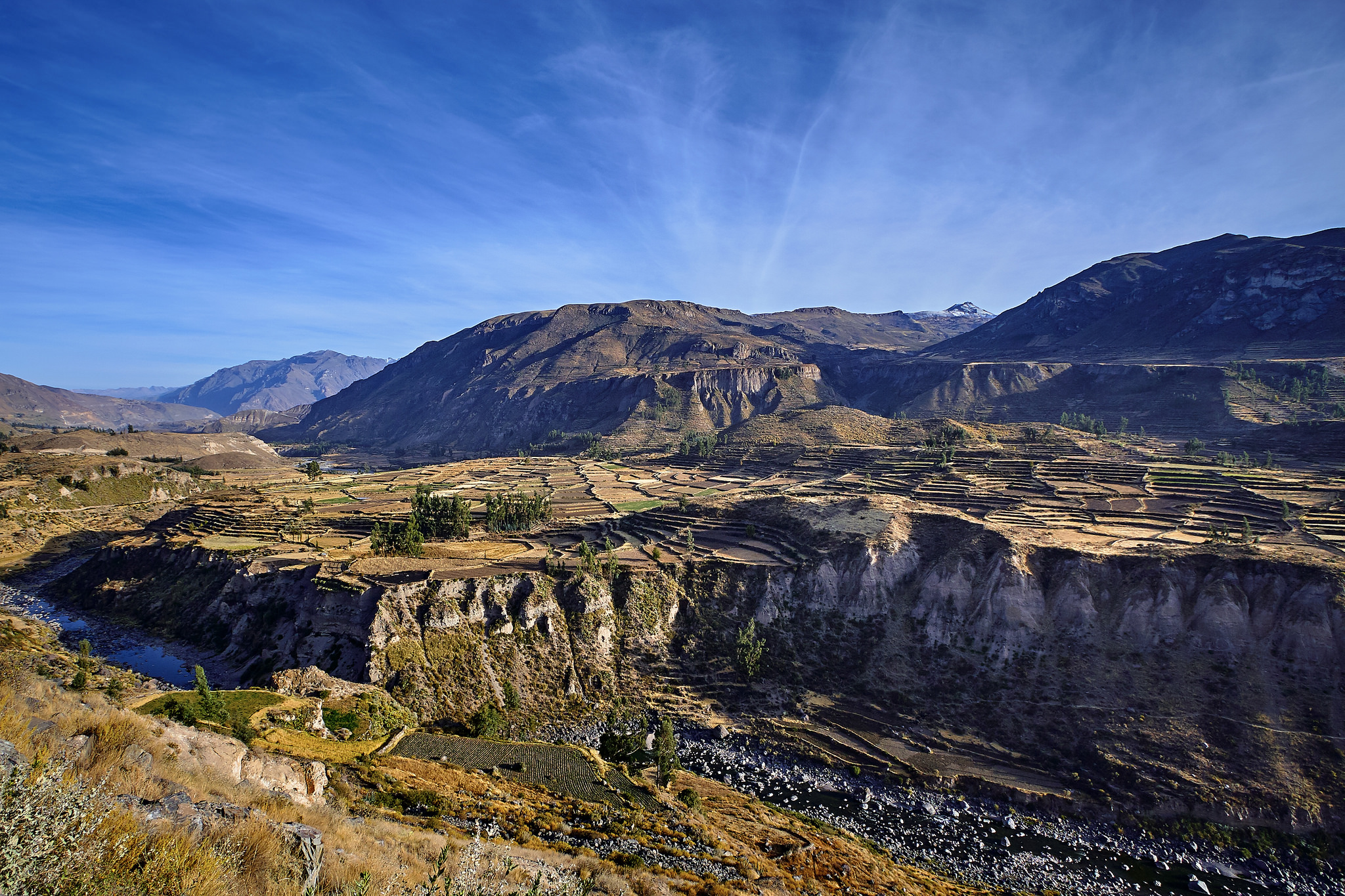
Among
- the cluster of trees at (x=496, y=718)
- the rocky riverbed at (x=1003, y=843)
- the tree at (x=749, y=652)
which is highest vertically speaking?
the tree at (x=749, y=652)

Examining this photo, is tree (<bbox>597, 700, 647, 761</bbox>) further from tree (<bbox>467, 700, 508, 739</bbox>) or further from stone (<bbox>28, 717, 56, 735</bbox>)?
stone (<bbox>28, 717, 56, 735</bbox>)

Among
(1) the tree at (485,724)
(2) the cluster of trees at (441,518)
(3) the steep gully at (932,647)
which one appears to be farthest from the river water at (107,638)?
(1) the tree at (485,724)

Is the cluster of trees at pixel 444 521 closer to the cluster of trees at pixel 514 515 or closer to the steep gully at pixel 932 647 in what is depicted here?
Answer: the cluster of trees at pixel 514 515

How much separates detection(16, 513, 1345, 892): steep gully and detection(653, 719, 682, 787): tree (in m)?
4.08

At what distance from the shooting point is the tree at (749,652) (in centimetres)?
5903

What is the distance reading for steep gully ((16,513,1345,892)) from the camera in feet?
142

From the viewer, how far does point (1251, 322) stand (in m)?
196

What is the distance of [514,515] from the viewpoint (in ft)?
283

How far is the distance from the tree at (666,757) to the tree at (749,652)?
1201cm

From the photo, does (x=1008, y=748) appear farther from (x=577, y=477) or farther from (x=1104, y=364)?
(x=1104, y=364)

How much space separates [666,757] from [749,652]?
1685cm

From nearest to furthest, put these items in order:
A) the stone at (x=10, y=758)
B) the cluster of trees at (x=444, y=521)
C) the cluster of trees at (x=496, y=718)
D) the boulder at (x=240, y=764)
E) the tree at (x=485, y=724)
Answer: the stone at (x=10, y=758), the boulder at (x=240, y=764), the tree at (x=485, y=724), the cluster of trees at (x=496, y=718), the cluster of trees at (x=444, y=521)

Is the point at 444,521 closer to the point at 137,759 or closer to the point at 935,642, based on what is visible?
the point at 935,642

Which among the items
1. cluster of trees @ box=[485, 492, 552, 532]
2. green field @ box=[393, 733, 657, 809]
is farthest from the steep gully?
cluster of trees @ box=[485, 492, 552, 532]
